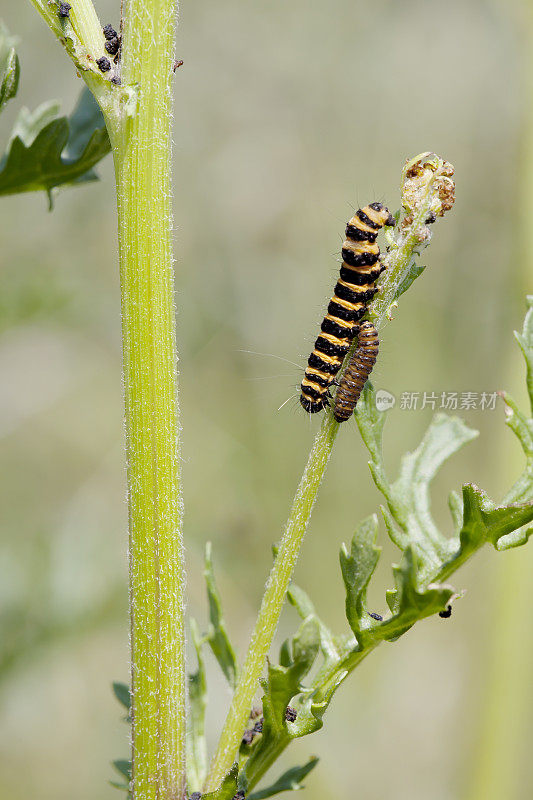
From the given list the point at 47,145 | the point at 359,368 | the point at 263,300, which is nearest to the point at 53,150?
the point at 47,145

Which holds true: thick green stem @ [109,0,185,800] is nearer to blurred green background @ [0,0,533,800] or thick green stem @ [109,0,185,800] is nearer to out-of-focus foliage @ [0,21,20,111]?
out-of-focus foliage @ [0,21,20,111]

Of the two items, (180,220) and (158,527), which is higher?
(180,220)

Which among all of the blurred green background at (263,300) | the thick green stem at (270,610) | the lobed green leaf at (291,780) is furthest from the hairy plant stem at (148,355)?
the blurred green background at (263,300)

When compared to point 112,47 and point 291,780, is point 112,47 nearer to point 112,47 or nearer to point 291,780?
point 112,47

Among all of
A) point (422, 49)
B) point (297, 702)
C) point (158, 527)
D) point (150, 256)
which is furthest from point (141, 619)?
point (422, 49)

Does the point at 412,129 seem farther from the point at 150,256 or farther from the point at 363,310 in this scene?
the point at 150,256

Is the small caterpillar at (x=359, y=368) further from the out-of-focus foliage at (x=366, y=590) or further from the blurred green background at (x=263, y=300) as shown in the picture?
the blurred green background at (x=263, y=300)
